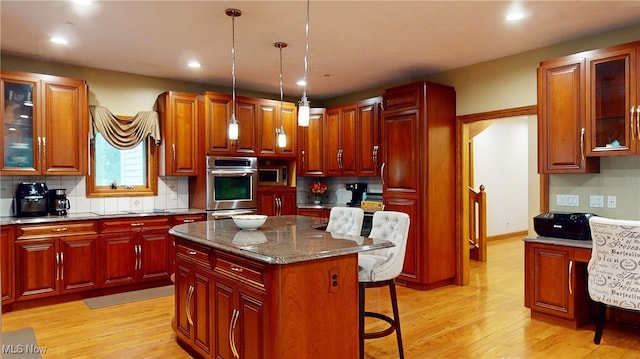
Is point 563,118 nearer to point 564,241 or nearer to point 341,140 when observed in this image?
point 564,241

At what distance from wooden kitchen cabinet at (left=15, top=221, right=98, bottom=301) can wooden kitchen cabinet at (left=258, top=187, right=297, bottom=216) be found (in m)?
2.07

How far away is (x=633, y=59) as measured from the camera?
350cm

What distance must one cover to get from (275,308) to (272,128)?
4.02 m

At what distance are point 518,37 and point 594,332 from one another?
106 inches

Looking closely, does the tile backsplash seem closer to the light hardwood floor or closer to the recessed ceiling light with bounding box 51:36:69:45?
the light hardwood floor

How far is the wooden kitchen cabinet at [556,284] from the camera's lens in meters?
3.71

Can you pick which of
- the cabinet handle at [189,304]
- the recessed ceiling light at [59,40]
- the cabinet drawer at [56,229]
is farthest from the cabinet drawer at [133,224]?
the cabinet handle at [189,304]

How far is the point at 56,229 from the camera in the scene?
4.46 m

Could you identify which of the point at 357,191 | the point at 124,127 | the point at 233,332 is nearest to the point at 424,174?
the point at 357,191

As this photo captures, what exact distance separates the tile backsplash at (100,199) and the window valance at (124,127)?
55 cm

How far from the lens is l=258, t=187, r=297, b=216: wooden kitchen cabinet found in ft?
19.5

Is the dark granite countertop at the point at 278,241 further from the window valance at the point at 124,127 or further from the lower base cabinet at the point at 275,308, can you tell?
the window valance at the point at 124,127

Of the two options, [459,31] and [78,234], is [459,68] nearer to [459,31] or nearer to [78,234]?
[459,31]

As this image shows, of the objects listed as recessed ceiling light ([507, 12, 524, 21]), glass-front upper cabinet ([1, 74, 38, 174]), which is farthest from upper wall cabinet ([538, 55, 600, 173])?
glass-front upper cabinet ([1, 74, 38, 174])
